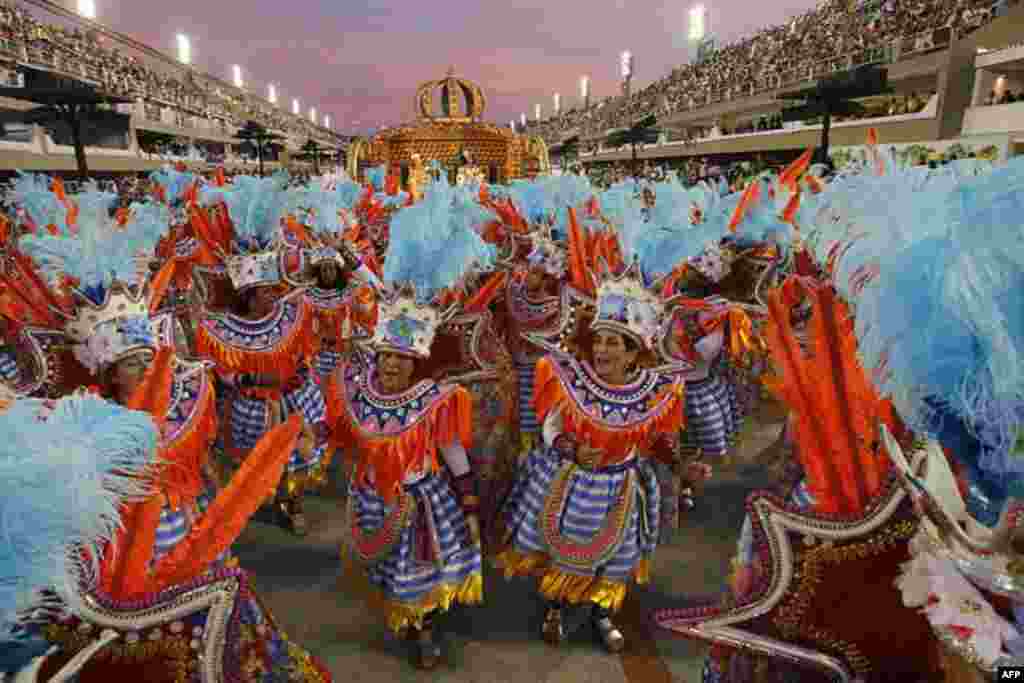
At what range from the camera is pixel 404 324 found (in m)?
3.00

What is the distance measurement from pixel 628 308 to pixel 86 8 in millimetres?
42652

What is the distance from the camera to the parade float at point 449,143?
10.7 meters

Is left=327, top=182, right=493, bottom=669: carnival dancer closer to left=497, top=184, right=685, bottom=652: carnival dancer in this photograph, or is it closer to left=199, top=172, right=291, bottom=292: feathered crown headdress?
left=497, top=184, right=685, bottom=652: carnival dancer

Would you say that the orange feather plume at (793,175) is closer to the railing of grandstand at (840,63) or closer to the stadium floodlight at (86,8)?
the railing of grandstand at (840,63)

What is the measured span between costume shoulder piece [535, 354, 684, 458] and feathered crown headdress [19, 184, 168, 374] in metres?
1.79

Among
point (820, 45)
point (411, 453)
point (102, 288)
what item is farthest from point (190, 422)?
point (820, 45)

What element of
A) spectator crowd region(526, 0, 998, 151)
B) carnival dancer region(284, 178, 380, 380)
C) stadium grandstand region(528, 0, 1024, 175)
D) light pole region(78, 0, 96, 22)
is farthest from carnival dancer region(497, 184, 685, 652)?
light pole region(78, 0, 96, 22)

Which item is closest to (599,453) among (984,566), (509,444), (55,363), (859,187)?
(509,444)

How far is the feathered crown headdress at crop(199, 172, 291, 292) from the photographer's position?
463 cm

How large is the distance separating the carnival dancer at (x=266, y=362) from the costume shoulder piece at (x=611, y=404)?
1722 millimetres

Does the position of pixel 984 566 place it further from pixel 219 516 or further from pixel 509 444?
pixel 509 444

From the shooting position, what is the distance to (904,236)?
1.16 metres

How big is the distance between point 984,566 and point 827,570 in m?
0.42

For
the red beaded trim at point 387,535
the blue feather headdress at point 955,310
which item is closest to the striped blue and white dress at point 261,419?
the red beaded trim at point 387,535
